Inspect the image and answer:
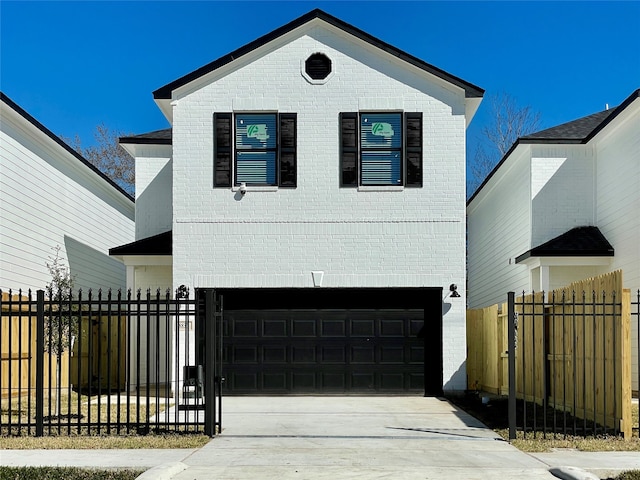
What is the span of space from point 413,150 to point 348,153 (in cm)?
144

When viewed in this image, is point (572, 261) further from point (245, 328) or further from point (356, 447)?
point (356, 447)

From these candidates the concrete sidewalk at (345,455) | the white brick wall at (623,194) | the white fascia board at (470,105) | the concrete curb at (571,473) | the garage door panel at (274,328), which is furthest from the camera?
the white fascia board at (470,105)

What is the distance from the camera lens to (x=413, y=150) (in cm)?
1867

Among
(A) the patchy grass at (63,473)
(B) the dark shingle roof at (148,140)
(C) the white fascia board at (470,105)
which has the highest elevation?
(C) the white fascia board at (470,105)

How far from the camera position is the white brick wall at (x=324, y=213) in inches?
730

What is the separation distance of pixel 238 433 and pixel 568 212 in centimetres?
1168

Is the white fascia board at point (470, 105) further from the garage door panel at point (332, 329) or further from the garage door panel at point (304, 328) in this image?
the garage door panel at point (304, 328)

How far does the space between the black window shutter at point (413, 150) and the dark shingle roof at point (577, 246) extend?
136 inches

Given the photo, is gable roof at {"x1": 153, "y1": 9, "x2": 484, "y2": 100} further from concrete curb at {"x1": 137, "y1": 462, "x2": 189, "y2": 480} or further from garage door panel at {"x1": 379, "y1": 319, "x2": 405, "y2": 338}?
concrete curb at {"x1": 137, "y1": 462, "x2": 189, "y2": 480}

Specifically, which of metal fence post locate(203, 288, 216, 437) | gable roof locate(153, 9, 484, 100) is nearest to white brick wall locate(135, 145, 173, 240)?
gable roof locate(153, 9, 484, 100)

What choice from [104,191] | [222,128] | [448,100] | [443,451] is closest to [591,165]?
[448,100]

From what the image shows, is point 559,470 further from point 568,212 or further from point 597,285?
point 568,212

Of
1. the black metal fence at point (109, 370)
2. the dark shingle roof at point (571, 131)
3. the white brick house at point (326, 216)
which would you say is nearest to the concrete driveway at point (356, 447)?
the black metal fence at point (109, 370)

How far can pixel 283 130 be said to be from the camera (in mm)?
18766
